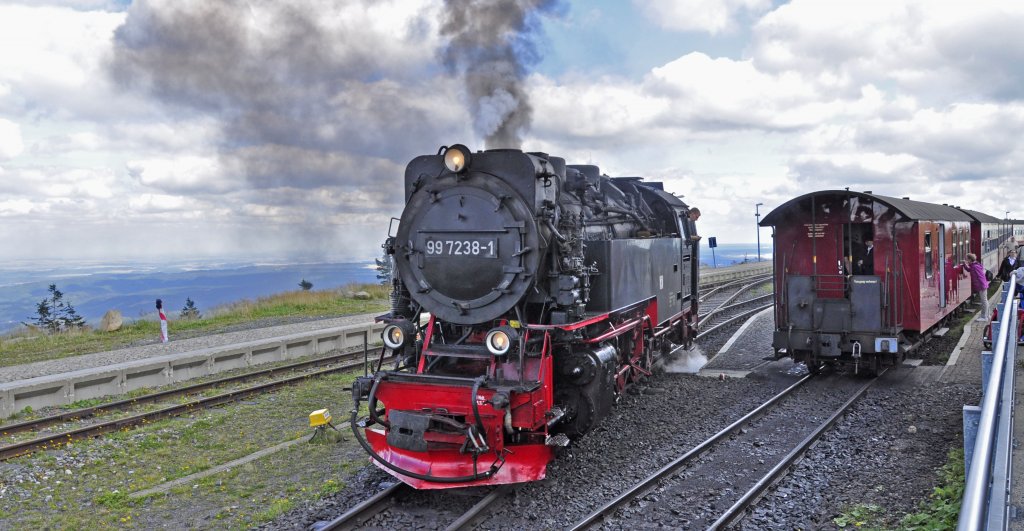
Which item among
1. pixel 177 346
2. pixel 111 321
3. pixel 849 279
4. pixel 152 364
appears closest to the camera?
pixel 849 279

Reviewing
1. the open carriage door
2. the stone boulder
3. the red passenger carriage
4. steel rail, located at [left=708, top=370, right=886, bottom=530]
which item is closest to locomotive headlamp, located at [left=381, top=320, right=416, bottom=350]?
steel rail, located at [left=708, top=370, right=886, bottom=530]

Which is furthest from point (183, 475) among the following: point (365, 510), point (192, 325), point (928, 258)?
point (192, 325)

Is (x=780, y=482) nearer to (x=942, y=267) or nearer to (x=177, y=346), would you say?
(x=942, y=267)

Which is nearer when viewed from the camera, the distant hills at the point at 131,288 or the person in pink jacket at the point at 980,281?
the person in pink jacket at the point at 980,281

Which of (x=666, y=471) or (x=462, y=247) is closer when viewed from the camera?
(x=666, y=471)

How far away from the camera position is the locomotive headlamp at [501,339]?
6.45 meters

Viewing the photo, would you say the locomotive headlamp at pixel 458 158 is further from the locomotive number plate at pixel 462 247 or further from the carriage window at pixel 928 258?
the carriage window at pixel 928 258

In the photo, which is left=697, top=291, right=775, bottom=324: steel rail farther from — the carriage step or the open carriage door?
the carriage step

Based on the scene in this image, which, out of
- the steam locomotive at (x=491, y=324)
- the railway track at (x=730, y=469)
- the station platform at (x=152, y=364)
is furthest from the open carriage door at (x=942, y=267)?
the station platform at (x=152, y=364)

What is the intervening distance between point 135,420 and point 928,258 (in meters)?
12.6

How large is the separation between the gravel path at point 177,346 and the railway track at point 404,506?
9497 millimetres

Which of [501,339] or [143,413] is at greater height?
[501,339]

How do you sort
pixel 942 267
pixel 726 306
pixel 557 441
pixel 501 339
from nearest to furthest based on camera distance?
pixel 557 441 → pixel 501 339 → pixel 942 267 → pixel 726 306

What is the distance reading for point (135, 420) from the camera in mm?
9219
